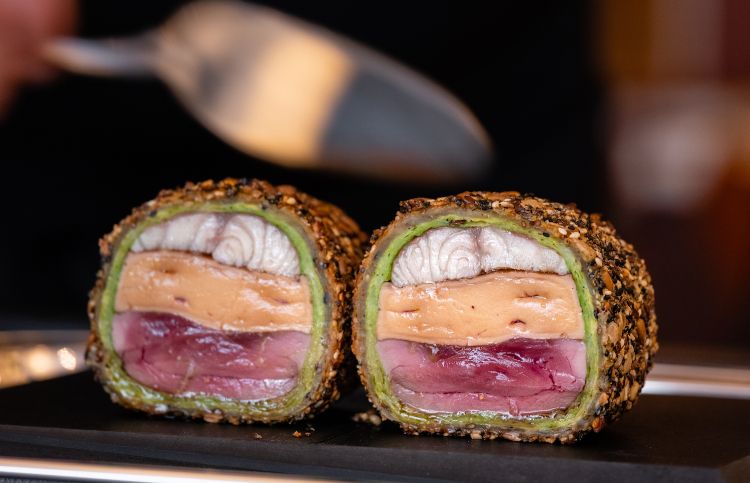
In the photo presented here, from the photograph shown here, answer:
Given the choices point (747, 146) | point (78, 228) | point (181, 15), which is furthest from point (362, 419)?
point (747, 146)

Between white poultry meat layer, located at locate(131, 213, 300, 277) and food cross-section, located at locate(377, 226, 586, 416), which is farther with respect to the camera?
white poultry meat layer, located at locate(131, 213, 300, 277)

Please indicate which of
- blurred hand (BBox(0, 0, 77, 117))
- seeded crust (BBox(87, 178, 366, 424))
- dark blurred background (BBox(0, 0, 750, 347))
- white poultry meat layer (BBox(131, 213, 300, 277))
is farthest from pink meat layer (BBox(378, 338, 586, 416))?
blurred hand (BBox(0, 0, 77, 117))

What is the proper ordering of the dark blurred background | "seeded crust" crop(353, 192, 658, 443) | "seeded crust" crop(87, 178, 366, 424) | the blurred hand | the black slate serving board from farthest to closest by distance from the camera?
the dark blurred background, the blurred hand, "seeded crust" crop(87, 178, 366, 424), "seeded crust" crop(353, 192, 658, 443), the black slate serving board

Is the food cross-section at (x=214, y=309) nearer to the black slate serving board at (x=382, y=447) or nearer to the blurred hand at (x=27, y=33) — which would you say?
the black slate serving board at (x=382, y=447)

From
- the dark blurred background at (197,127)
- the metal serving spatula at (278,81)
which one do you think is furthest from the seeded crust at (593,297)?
the dark blurred background at (197,127)

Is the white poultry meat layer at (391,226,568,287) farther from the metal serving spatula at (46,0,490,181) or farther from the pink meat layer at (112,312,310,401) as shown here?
the metal serving spatula at (46,0,490,181)

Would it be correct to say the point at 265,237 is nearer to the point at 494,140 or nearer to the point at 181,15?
the point at 181,15
